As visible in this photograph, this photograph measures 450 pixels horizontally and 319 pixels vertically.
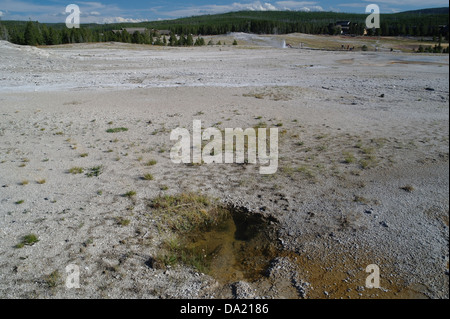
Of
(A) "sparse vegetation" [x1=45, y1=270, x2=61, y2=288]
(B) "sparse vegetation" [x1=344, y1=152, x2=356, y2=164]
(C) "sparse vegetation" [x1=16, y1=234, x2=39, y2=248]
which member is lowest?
(A) "sparse vegetation" [x1=45, y1=270, x2=61, y2=288]

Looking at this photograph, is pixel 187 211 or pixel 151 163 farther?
pixel 151 163

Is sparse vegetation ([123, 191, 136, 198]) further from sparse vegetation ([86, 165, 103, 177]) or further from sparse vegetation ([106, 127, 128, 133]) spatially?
sparse vegetation ([106, 127, 128, 133])

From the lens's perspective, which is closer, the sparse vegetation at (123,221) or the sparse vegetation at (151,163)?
the sparse vegetation at (123,221)

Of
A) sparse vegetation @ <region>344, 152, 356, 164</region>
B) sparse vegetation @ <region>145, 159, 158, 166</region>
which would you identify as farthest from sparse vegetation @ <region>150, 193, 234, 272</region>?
sparse vegetation @ <region>344, 152, 356, 164</region>

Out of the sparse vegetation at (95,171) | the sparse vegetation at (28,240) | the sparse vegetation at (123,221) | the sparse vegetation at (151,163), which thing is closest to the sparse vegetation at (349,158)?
the sparse vegetation at (151,163)

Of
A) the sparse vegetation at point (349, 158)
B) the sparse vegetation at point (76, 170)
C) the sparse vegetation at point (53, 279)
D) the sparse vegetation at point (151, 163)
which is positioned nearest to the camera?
the sparse vegetation at point (53, 279)

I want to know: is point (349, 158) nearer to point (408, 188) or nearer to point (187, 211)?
point (408, 188)

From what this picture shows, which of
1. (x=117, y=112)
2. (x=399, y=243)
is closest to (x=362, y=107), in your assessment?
(x=399, y=243)

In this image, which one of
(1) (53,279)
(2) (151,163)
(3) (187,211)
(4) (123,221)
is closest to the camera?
(1) (53,279)

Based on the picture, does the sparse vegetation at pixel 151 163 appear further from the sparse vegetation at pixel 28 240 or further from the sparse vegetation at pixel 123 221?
the sparse vegetation at pixel 28 240

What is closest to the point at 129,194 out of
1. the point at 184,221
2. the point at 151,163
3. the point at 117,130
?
the point at 184,221

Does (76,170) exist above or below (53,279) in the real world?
above

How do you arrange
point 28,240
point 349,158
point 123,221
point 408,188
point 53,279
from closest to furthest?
1. point 53,279
2. point 408,188
3. point 28,240
4. point 123,221
5. point 349,158

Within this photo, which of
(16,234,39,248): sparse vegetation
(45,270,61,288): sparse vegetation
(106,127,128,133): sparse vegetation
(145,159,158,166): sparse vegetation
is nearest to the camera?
(45,270,61,288): sparse vegetation
